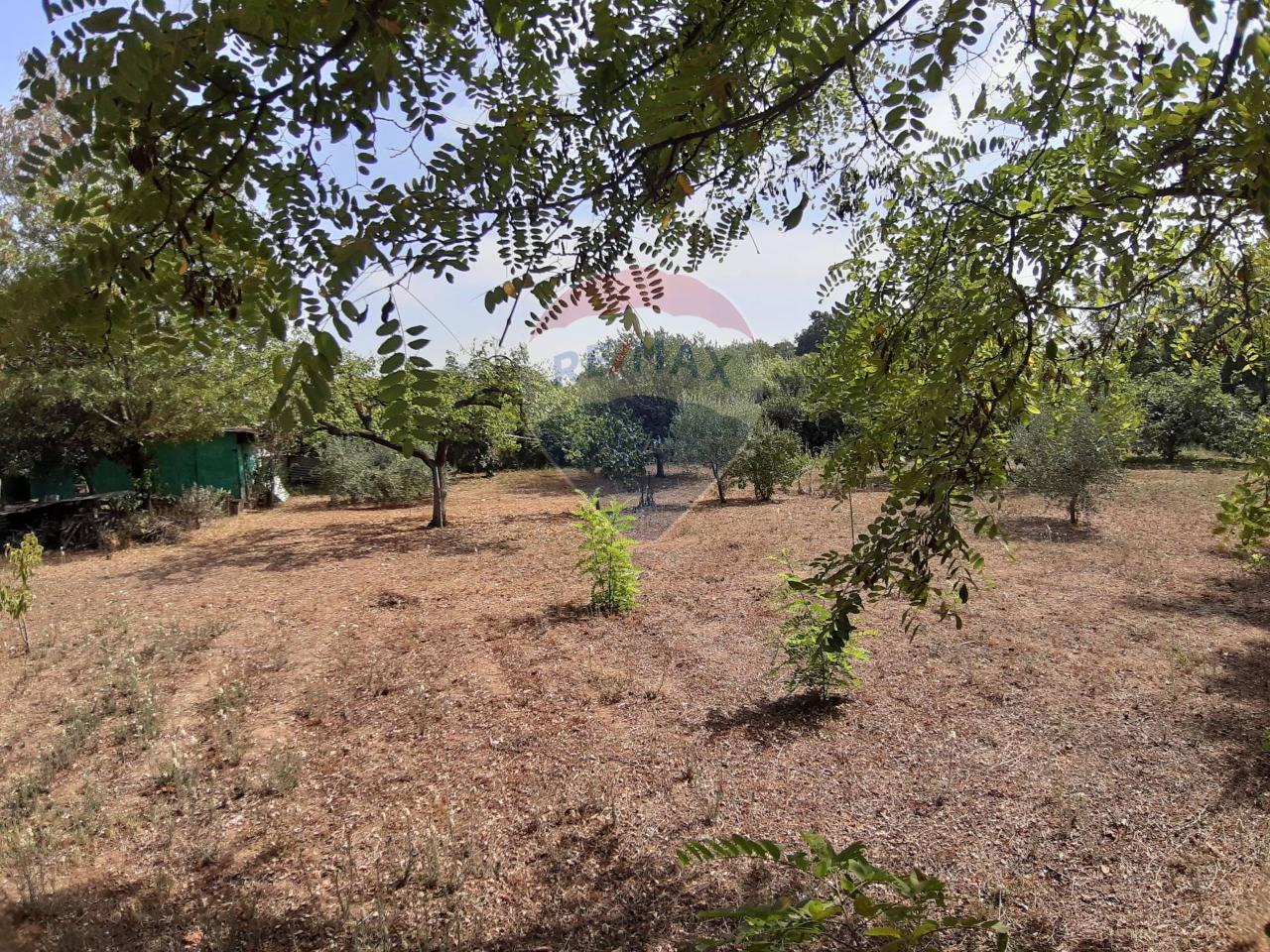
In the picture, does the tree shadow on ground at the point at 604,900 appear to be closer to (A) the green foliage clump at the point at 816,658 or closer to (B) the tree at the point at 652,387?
(A) the green foliage clump at the point at 816,658

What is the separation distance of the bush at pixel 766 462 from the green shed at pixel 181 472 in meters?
9.83

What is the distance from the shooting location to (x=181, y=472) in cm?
1438

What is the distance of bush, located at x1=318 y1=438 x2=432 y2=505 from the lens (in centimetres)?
1623

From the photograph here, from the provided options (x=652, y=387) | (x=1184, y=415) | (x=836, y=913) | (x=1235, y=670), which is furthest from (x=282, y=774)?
(x=1184, y=415)

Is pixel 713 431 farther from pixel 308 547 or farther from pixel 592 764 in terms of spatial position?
pixel 592 764

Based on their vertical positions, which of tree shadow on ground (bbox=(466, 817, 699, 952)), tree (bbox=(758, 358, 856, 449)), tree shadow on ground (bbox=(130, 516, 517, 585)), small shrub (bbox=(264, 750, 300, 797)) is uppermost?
tree (bbox=(758, 358, 856, 449))

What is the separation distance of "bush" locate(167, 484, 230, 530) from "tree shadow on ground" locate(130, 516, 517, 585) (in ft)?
2.93

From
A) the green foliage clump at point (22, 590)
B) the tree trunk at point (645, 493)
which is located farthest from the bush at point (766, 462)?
the green foliage clump at point (22, 590)

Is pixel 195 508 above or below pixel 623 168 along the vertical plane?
below

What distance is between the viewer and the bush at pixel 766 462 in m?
13.8

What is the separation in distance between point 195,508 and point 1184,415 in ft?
71.2

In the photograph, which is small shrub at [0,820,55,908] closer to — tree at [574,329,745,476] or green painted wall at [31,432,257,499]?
tree at [574,329,745,476]

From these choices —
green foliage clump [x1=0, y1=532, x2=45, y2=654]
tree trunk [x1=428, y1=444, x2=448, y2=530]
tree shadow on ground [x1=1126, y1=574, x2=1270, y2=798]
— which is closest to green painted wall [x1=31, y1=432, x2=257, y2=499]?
tree trunk [x1=428, y1=444, x2=448, y2=530]

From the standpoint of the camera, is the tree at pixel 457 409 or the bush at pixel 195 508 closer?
the tree at pixel 457 409
